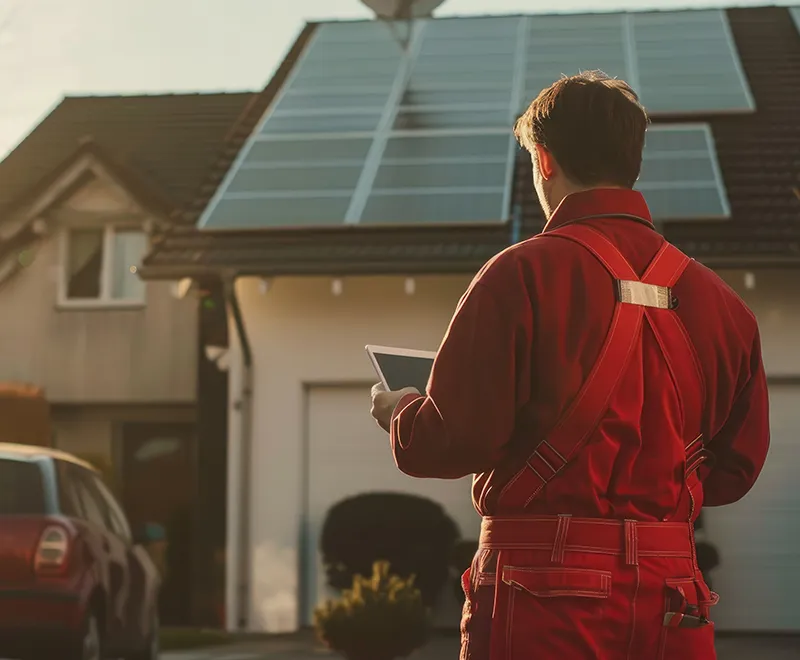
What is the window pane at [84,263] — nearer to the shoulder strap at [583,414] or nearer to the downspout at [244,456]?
the downspout at [244,456]

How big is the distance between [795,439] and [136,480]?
840cm

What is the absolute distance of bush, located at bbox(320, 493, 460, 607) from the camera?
13.9m

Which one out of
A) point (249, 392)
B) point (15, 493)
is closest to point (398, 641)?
point (15, 493)

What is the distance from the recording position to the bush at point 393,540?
548 inches

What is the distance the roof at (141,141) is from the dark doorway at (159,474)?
2771 mm

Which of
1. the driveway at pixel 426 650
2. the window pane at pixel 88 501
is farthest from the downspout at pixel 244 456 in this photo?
the window pane at pixel 88 501

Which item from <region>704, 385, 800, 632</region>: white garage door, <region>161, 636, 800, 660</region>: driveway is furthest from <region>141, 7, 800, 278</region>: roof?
<region>161, 636, 800, 660</region>: driveway

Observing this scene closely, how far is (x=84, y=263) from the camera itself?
64.4ft

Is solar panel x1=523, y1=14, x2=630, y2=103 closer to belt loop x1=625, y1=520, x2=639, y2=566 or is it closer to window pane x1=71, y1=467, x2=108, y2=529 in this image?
window pane x1=71, y1=467, x2=108, y2=529

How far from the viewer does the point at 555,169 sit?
2846mm

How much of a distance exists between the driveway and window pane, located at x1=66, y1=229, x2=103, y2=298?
6973 mm

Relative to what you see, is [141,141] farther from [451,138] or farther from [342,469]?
[342,469]

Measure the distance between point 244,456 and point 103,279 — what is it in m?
5.06

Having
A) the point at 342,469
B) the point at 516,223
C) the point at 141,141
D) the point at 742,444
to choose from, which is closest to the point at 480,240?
the point at 516,223
